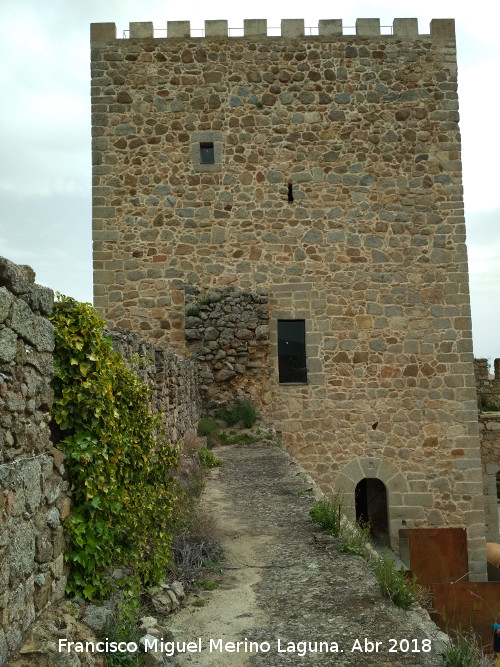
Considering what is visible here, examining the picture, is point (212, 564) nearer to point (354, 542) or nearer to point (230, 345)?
point (354, 542)

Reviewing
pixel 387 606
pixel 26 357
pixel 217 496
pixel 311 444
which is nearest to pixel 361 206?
pixel 311 444

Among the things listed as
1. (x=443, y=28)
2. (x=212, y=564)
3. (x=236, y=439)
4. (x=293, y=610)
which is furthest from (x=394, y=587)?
(x=443, y=28)

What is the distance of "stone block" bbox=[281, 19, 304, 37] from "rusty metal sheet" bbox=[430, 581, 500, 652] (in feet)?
31.3

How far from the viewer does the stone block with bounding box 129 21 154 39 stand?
1174 cm

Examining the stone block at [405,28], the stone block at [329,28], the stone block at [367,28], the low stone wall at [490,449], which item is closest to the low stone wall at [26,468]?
the stone block at [329,28]

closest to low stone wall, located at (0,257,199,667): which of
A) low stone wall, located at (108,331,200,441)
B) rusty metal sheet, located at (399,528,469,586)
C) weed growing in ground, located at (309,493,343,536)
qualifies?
low stone wall, located at (108,331,200,441)

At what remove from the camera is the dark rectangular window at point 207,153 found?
1172 centimetres

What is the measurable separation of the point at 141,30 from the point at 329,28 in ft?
11.3

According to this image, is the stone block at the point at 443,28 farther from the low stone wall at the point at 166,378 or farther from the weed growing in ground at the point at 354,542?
the weed growing in ground at the point at 354,542

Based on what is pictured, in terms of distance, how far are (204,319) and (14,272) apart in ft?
27.0

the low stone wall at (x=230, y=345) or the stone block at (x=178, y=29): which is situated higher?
the stone block at (x=178, y=29)

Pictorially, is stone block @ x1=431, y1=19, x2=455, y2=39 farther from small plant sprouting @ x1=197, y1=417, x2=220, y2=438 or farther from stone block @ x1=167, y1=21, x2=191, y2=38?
small plant sprouting @ x1=197, y1=417, x2=220, y2=438

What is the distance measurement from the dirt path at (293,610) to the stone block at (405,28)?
9494 millimetres

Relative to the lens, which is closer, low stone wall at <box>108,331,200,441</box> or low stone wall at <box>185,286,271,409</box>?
low stone wall at <box>108,331,200,441</box>
